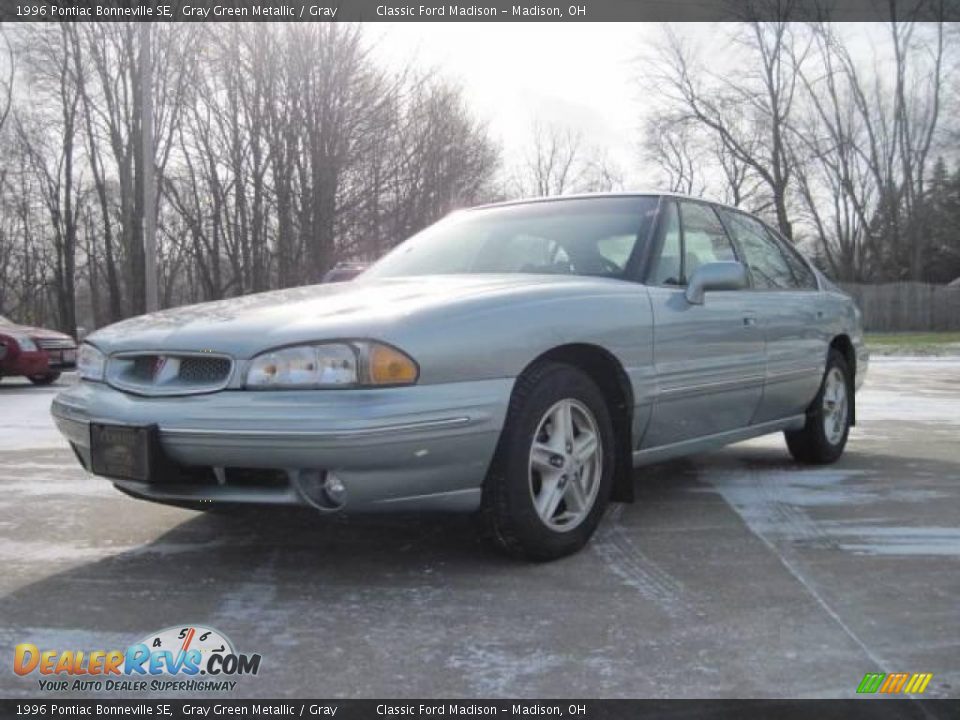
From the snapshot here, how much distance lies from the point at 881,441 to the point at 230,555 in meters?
4.73

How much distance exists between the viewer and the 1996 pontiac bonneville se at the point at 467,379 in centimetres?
279

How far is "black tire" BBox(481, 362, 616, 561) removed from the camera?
3.04 m

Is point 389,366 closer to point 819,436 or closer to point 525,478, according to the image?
point 525,478

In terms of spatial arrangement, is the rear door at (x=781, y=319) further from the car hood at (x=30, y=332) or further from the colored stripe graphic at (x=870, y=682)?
the car hood at (x=30, y=332)

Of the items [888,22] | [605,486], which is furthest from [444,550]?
[888,22]

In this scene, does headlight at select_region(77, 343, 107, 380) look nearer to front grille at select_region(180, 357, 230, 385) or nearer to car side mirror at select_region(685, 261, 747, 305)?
front grille at select_region(180, 357, 230, 385)

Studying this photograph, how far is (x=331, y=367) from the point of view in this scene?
280cm

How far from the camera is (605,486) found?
3.45m

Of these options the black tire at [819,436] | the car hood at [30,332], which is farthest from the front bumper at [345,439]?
the car hood at [30,332]

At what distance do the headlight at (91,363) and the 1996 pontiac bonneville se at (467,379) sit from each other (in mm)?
10

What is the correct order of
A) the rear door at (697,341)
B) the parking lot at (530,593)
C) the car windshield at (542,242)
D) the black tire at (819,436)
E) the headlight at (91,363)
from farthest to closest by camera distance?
1. the black tire at (819,436)
2. the car windshield at (542,242)
3. the rear door at (697,341)
4. the headlight at (91,363)
5. the parking lot at (530,593)

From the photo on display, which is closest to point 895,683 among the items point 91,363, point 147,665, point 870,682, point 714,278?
point 870,682
